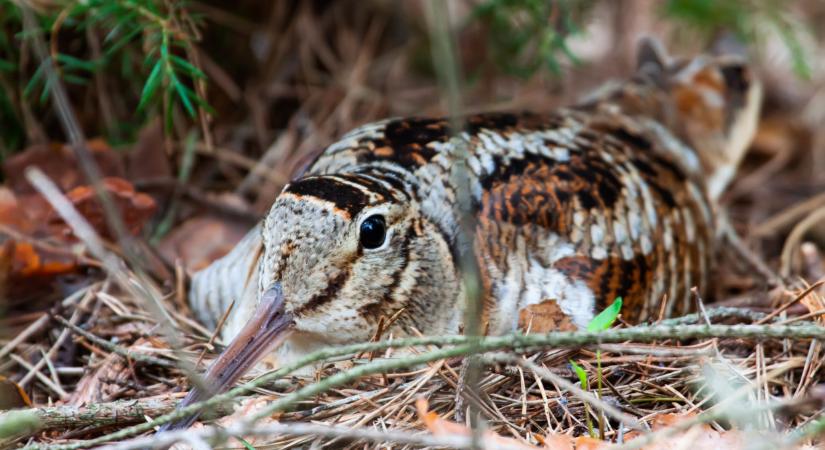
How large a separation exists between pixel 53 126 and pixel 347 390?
6.94ft

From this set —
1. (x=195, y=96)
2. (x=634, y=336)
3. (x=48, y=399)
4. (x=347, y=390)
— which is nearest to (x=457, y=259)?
(x=347, y=390)

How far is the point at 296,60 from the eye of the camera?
464 centimetres

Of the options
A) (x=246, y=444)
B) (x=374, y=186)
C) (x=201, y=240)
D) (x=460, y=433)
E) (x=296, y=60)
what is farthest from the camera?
(x=296, y=60)

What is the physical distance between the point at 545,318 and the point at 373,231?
0.62 metres

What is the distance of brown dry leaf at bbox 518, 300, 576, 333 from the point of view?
8.90ft

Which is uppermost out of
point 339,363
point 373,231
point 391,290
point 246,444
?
point 373,231

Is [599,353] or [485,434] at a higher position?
[599,353]

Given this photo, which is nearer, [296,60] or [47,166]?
[47,166]

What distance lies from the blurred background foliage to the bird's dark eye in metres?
1.00

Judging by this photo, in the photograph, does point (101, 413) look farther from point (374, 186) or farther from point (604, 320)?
point (604, 320)

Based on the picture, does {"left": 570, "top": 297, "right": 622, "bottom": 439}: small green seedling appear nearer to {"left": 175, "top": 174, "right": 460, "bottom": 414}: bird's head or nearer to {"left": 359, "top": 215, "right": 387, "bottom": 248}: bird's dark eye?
{"left": 175, "top": 174, "right": 460, "bottom": 414}: bird's head

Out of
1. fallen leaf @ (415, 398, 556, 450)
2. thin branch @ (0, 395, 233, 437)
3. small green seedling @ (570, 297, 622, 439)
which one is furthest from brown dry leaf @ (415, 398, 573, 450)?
thin branch @ (0, 395, 233, 437)

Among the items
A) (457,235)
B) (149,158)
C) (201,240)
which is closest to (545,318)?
(457,235)

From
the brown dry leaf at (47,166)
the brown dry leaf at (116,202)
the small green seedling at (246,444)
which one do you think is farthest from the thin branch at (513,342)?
the brown dry leaf at (47,166)
